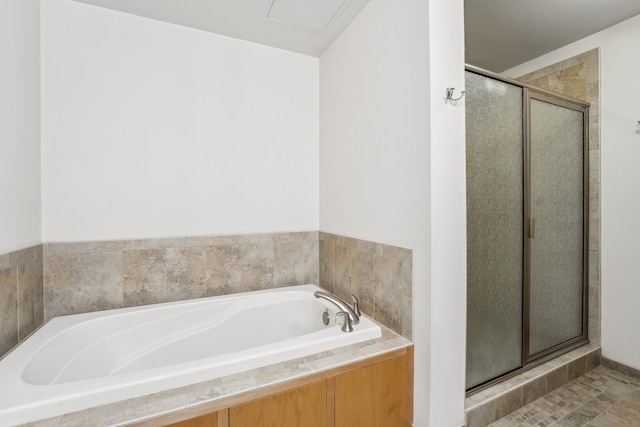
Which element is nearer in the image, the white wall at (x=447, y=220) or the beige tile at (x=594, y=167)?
the white wall at (x=447, y=220)

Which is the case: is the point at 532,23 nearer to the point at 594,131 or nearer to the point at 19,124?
the point at 594,131

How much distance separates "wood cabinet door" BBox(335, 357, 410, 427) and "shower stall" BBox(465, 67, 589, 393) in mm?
462

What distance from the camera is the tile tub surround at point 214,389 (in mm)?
876

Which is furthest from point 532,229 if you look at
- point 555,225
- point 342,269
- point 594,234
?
point 342,269

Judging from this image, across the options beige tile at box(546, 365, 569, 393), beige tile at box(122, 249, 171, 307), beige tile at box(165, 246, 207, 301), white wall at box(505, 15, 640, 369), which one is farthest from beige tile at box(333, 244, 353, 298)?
white wall at box(505, 15, 640, 369)

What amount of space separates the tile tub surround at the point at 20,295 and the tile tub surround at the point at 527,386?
2218mm

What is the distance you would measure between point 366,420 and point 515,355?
3.66 ft

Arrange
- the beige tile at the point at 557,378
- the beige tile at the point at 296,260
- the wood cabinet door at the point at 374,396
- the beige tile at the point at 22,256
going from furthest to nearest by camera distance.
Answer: the beige tile at the point at 296,260 < the beige tile at the point at 557,378 < the beige tile at the point at 22,256 < the wood cabinet door at the point at 374,396

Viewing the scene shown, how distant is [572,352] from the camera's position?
199 cm

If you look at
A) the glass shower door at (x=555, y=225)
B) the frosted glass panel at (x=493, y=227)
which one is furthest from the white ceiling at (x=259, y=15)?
the glass shower door at (x=555, y=225)

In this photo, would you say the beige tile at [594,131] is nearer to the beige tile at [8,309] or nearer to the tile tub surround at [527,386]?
the tile tub surround at [527,386]

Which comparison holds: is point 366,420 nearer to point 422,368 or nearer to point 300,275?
point 422,368

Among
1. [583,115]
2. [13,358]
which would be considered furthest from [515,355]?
[13,358]

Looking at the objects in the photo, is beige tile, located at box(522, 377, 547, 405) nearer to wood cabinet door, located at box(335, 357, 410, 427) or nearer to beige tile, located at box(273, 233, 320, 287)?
wood cabinet door, located at box(335, 357, 410, 427)
